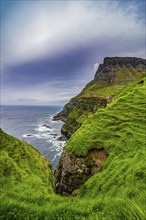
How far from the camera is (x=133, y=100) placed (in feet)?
93.4

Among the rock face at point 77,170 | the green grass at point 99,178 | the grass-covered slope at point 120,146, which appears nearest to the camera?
the green grass at point 99,178

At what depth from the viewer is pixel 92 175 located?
742 inches

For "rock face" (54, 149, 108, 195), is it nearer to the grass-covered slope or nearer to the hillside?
the hillside

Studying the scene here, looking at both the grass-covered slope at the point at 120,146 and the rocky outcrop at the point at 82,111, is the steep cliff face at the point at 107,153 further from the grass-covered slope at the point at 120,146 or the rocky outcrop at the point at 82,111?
the rocky outcrop at the point at 82,111

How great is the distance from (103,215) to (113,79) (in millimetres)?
197540

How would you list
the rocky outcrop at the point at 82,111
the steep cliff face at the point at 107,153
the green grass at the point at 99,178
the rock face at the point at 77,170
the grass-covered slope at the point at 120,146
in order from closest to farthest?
the green grass at the point at 99,178 → the grass-covered slope at the point at 120,146 → the steep cliff face at the point at 107,153 → the rock face at the point at 77,170 → the rocky outcrop at the point at 82,111

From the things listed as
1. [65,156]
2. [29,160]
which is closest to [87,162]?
[65,156]

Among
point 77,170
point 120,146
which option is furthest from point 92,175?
point 120,146

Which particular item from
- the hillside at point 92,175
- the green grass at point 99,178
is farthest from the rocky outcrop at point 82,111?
the hillside at point 92,175

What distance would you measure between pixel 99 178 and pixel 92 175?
276 centimetres

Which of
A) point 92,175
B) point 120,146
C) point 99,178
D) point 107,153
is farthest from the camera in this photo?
point 107,153

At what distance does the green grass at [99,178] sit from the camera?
8.85 meters

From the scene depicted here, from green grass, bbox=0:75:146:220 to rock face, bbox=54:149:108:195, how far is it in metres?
0.74

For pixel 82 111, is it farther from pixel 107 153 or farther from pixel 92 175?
pixel 92 175
